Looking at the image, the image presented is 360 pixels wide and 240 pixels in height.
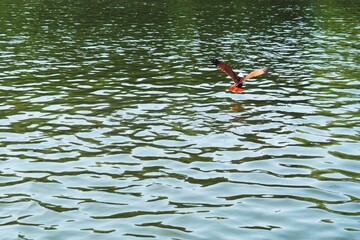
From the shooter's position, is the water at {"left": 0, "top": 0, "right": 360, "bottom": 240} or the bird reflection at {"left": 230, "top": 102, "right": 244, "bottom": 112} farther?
the bird reflection at {"left": 230, "top": 102, "right": 244, "bottom": 112}

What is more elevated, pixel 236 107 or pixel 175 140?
pixel 175 140

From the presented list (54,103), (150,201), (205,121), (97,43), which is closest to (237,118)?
(205,121)

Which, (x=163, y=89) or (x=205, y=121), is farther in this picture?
(x=163, y=89)

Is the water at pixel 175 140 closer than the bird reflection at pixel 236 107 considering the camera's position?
Yes

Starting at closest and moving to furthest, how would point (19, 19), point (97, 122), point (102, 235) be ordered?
1. point (102, 235)
2. point (97, 122)
3. point (19, 19)

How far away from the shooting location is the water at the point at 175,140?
47.6 ft

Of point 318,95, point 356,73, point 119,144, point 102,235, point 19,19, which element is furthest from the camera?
point 19,19

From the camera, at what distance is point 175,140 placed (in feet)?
68.1

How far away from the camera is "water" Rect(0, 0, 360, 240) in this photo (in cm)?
1452

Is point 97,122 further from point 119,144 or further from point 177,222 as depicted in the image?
point 177,222

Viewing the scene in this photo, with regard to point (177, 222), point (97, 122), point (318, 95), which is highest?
point (177, 222)

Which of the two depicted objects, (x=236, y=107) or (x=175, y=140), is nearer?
(x=175, y=140)

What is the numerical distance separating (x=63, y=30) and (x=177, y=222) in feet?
121

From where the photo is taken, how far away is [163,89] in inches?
1142
